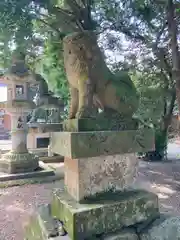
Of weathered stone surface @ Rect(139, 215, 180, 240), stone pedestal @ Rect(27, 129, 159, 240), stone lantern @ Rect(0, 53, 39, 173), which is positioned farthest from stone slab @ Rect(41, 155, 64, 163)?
weathered stone surface @ Rect(139, 215, 180, 240)

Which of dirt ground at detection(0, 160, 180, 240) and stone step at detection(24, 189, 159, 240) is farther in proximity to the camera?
dirt ground at detection(0, 160, 180, 240)

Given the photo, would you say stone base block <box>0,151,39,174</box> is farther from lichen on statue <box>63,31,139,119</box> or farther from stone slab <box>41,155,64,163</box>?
lichen on statue <box>63,31,139,119</box>

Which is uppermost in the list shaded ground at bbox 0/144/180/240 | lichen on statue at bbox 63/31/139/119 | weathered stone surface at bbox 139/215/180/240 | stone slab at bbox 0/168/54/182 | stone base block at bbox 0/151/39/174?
lichen on statue at bbox 63/31/139/119

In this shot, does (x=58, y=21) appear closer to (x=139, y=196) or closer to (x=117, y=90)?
(x=117, y=90)

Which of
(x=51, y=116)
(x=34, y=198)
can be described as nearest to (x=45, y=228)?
(x=34, y=198)

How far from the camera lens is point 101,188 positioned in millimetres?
1970

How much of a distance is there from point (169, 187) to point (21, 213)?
310 cm

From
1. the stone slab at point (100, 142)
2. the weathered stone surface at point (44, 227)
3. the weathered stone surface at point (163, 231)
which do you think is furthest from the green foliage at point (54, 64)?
the weathered stone surface at point (163, 231)

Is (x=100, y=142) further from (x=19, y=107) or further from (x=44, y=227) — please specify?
(x=19, y=107)

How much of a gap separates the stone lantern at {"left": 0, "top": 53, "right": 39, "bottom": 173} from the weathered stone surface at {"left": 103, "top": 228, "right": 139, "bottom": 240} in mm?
4766

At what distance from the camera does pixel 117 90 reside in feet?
7.04

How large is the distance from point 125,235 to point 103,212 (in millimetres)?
265

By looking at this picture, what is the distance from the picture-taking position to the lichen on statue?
2.01m

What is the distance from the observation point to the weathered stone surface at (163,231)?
1.85 m
